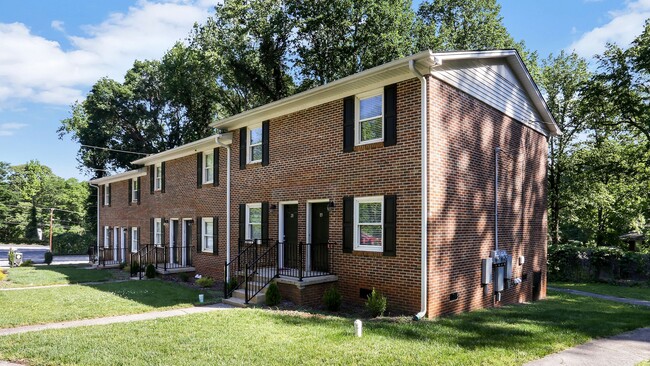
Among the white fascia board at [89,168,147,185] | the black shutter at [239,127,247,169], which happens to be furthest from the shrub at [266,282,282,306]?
the white fascia board at [89,168,147,185]

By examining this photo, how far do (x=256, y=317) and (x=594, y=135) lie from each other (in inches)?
1027

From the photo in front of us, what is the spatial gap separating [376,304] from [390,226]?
1.70 metres

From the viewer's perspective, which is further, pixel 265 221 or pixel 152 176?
pixel 152 176

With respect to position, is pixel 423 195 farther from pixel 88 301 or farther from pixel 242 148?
pixel 88 301

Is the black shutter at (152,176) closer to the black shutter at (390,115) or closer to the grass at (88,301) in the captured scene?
the grass at (88,301)

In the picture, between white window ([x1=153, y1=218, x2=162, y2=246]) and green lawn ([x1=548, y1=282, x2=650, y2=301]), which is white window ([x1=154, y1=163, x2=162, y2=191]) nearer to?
white window ([x1=153, y1=218, x2=162, y2=246])

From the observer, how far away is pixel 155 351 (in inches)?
243

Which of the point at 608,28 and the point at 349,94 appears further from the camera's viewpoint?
the point at 608,28

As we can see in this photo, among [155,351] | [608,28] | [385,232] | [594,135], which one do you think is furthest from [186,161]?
[594,135]

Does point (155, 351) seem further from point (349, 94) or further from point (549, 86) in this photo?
point (549, 86)

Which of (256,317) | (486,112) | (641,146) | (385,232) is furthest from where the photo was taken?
(641,146)

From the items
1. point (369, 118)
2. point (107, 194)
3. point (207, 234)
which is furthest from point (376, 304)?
point (107, 194)

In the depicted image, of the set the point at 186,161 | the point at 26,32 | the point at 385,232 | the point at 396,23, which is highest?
the point at 396,23

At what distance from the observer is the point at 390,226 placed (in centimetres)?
935
